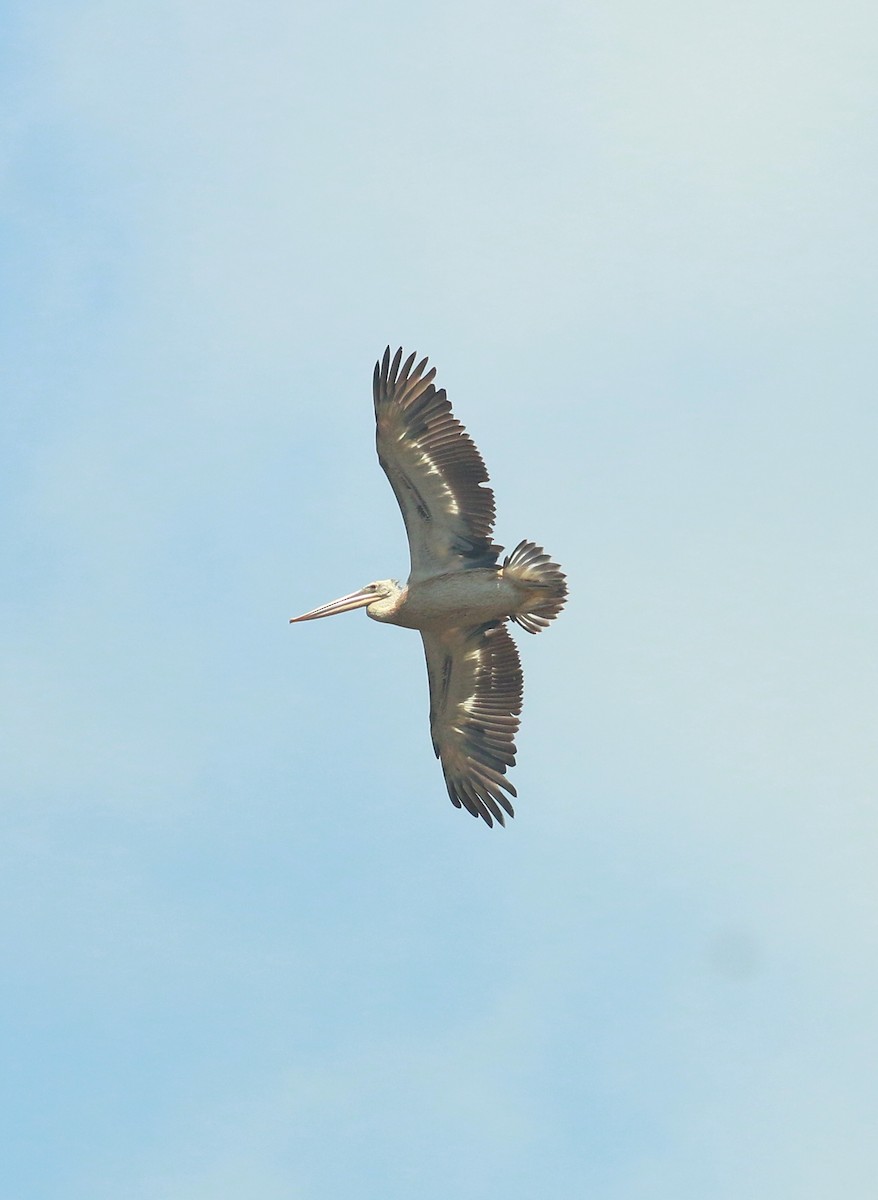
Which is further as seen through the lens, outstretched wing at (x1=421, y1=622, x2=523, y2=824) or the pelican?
outstretched wing at (x1=421, y1=622, x2=523, y2=824)

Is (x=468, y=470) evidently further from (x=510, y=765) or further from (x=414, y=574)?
(x=510, y=765)

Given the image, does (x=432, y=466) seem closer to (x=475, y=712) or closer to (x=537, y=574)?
(x=537, y=574)

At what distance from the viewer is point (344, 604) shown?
23.0 metres

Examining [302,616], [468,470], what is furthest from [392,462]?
[302,616]

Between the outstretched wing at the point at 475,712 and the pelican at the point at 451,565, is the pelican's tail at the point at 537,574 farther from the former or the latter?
the outstretched wing at the point at 475,712

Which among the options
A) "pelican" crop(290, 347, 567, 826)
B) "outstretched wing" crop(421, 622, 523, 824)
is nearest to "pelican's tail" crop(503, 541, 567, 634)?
"pelican" crop(290, 347, 567, 826)

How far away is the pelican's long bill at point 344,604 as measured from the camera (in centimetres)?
2278

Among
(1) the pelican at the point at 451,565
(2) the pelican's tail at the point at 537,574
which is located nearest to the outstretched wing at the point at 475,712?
(1) the pelican at the point at 451,565

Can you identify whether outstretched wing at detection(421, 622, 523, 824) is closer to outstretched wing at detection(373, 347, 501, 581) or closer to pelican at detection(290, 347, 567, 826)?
pelican at detection(290, 347, 567, 826)

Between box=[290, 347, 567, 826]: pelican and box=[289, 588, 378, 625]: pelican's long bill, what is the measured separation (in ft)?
0.07

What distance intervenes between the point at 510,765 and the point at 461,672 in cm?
109

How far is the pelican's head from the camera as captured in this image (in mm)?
22312

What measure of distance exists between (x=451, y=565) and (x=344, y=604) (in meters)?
1.57

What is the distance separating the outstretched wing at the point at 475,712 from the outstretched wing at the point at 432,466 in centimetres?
116
